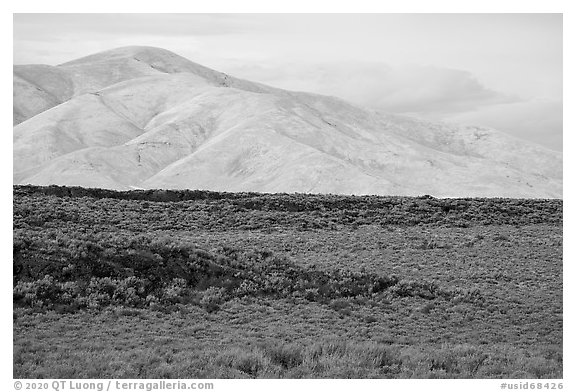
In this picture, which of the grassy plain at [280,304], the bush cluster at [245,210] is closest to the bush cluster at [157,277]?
the grassy plain at [280,304]

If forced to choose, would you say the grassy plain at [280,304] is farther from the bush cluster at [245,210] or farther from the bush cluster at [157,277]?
the bush cluster at [245,210]

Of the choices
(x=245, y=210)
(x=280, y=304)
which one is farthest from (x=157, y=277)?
(x=245, y=210)

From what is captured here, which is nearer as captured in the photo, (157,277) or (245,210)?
(157,277)

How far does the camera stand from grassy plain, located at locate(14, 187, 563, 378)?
17.6 metres

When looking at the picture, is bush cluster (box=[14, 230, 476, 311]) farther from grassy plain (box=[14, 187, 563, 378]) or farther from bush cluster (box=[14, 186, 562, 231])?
bush cluster (box=[14, 186, 562, 231])

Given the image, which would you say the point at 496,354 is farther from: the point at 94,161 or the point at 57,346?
the point at 94,161

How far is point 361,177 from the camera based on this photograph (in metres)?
173

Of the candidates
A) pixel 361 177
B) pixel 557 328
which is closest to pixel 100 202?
pixel 557 328

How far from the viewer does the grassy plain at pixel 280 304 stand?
17609 mm

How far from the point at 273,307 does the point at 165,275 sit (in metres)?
4.49

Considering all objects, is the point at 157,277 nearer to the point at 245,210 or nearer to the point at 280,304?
the point at 280,304

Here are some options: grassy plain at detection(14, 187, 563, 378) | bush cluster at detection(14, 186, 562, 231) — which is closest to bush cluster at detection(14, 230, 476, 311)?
grassy plain at detection(14, 187, 563, 378)

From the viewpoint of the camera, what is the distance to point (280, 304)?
79.9 feet
